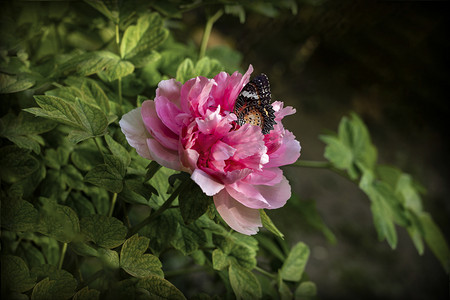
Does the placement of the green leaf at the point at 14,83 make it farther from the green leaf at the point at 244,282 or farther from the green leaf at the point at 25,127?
the green leaf at the point at 244,282

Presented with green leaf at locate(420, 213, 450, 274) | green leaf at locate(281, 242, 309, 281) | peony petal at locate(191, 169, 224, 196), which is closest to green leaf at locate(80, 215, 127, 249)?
peony petal at locate(191, 169, 224, 196)

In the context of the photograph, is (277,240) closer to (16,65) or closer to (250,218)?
(250,218)

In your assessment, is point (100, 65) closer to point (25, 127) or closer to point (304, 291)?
point (25, 127)

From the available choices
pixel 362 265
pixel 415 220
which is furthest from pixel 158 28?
pixel 362 265

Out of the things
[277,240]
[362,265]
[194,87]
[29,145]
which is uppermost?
[194,87]

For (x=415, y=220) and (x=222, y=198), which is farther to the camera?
(x=415, y=220)
